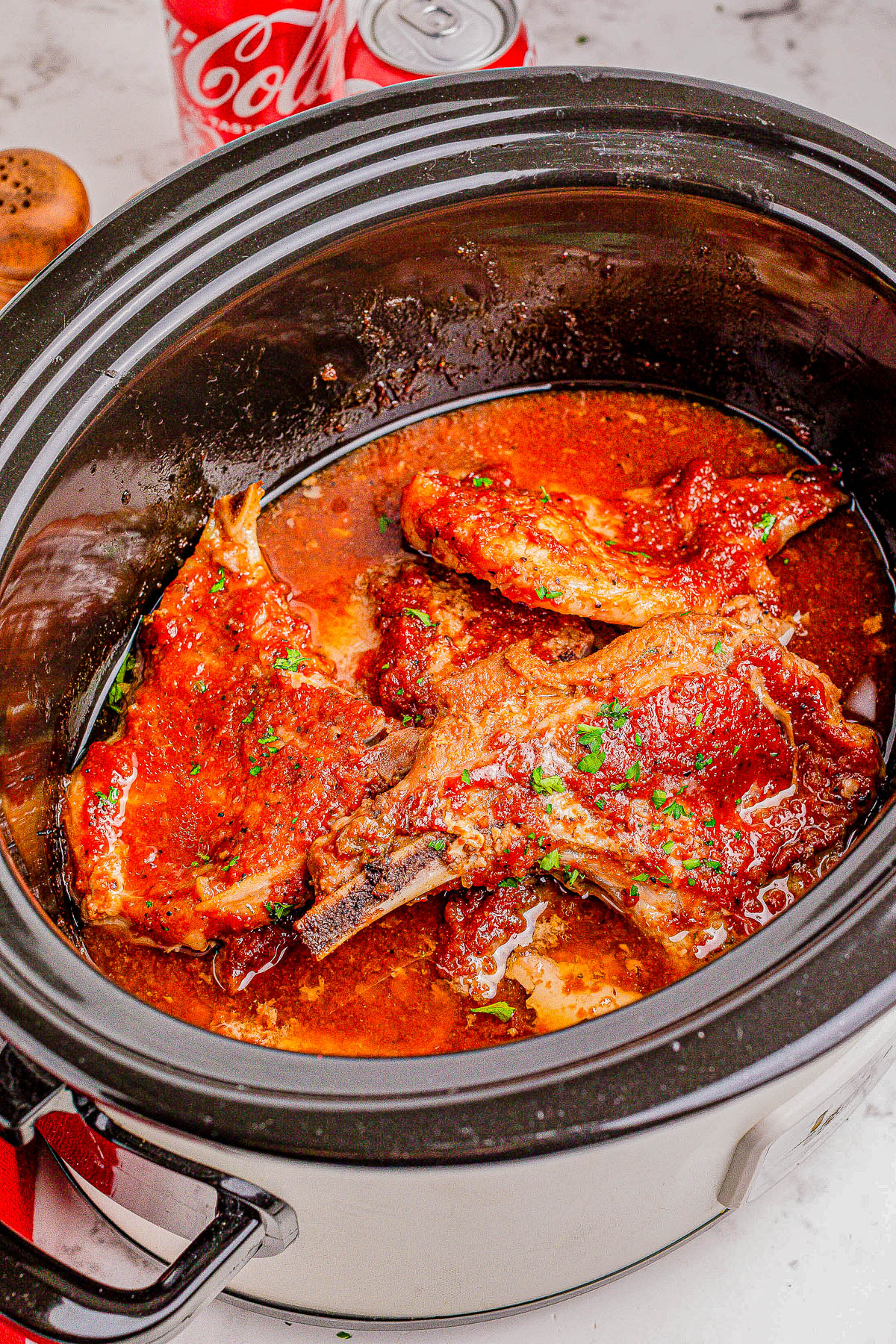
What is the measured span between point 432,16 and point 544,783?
59.0 inches

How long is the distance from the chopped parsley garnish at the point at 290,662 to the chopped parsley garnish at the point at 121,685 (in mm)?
296

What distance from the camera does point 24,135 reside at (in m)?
2.70

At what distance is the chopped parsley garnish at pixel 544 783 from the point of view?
64.3 inches

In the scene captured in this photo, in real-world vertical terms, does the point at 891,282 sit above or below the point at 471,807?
above

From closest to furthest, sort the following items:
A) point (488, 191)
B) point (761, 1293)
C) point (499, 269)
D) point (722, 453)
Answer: point (761, 1293)
point (488, 191)
point (499, 269)
point (722, 453)

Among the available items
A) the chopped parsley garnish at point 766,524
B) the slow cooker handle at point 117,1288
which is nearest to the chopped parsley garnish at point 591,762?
the chopped parsley garnish at point 766,524

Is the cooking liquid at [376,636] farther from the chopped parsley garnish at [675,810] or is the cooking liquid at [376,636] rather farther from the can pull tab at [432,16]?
the can pull tab at [432,16]

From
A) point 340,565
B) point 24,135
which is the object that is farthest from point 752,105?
point 24,135

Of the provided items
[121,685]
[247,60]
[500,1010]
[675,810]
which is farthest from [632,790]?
[247,60]

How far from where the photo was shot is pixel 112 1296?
1118 millimetres

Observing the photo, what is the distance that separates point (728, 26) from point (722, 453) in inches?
53.9

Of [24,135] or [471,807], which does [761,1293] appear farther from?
[24,135]

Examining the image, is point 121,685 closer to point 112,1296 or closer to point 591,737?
point 591,737

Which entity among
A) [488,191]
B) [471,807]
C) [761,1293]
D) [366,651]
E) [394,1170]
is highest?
[488,191]
